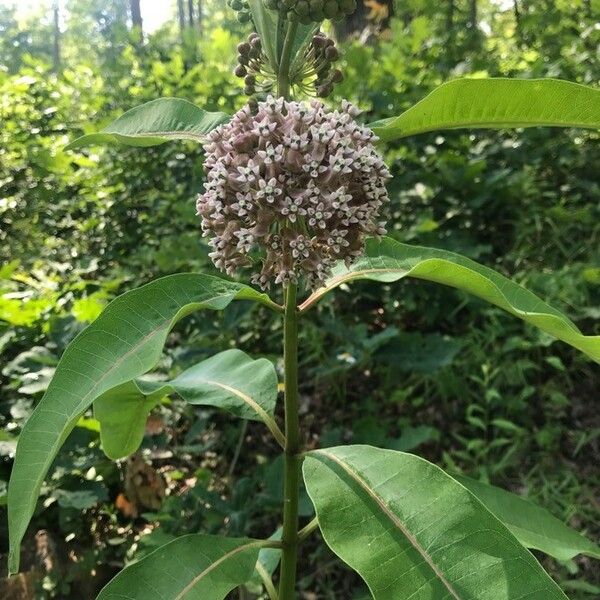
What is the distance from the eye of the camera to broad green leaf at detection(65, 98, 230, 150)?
1.23m

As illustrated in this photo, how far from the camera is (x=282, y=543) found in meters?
1.31

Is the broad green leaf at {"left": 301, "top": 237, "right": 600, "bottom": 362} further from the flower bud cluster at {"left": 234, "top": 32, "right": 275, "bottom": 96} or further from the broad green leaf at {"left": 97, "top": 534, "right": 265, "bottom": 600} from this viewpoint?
the broad green leaf at {"left": 97, "top": 534, "right": 265, "bottom": 600}

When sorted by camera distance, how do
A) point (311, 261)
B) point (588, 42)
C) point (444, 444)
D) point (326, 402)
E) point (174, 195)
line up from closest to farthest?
point (311, 261), point (444, 444), point (326, 402), point (174, 195), point (588, 42)

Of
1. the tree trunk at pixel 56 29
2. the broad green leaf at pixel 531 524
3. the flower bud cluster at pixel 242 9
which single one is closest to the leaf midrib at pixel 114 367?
the flower bud cluster at pixel 242 9

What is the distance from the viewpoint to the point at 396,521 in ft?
3.05

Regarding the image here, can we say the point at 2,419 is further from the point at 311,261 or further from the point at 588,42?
the point at 588,42

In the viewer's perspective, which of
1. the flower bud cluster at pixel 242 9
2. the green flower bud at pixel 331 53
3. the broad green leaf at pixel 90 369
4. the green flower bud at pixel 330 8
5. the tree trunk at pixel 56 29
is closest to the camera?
the broad green leaf at pixel 90 369

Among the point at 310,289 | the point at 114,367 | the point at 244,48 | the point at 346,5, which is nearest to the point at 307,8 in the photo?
the point at 346,5

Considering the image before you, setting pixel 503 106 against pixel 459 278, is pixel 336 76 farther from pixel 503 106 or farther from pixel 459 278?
pixel 459 278

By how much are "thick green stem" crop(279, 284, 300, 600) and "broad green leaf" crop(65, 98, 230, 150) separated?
1.24 ft

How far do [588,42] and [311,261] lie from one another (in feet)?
12.5

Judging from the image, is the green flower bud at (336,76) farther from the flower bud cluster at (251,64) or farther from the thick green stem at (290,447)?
the thick green stem at (290,447)

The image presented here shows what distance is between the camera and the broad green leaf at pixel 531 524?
52.8 inches

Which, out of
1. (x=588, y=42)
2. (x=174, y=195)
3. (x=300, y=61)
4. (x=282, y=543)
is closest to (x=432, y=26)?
(x=588, y=42)
